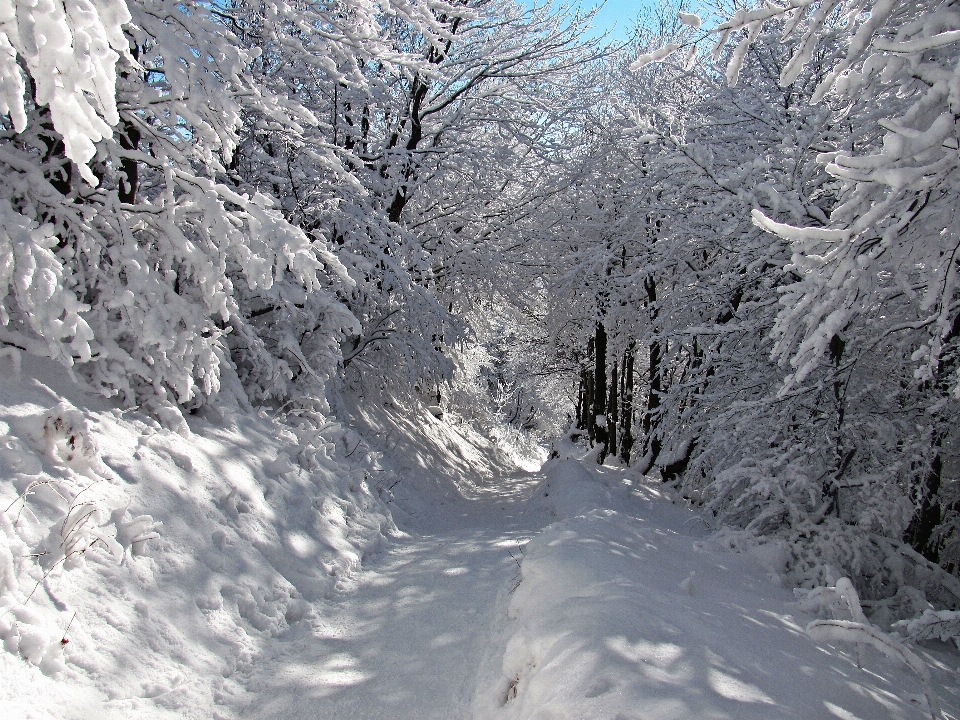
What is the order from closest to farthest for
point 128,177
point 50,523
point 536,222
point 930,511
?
point 50,523 < point 128,177 < point 930,511 < point 536,222

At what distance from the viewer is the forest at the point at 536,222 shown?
271cm

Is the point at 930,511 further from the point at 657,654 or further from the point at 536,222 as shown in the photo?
the point at 536,222

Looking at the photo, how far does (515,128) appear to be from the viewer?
12.0 meters

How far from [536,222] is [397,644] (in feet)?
37.5

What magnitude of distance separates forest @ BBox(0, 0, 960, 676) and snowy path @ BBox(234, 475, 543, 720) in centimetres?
206

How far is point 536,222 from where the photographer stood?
13938 millimetres

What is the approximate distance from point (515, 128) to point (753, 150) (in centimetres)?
508

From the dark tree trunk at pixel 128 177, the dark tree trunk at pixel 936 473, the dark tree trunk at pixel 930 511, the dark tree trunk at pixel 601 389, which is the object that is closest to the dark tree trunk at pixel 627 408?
the dark tree trunk at pixel 601 389

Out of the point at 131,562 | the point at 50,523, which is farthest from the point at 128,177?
the point at 131,562

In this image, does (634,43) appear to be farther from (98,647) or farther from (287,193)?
(98,647)

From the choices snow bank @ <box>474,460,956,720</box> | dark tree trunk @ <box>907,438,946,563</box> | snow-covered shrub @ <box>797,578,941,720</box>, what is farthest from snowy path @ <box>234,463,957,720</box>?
dark tree trunk @ <box>907,438,946,563</box>

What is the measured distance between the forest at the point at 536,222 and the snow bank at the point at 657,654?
40.9 inches

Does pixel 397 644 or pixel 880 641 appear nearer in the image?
pixel 880 641

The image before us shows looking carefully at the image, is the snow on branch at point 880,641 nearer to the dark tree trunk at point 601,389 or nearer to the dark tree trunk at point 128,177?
the dark tree trunk at point 128,177
